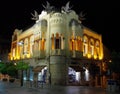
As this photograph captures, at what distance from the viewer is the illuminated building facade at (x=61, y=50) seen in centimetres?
4750

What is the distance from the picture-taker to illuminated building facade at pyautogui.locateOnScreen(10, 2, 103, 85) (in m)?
47.5

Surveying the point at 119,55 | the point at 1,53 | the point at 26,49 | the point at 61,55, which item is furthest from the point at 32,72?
the point at 1,53

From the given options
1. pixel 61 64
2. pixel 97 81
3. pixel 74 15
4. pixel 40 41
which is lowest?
pixel 97 81

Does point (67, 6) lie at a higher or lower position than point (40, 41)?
higher

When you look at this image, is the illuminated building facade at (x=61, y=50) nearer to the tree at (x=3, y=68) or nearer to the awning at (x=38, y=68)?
the awning at (x=38, y=68)

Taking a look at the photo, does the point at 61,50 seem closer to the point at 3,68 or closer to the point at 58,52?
the point at 58,52

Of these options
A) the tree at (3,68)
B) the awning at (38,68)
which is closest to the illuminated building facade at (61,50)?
the awning at (38,68)

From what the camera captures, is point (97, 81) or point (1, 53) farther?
point (1, 53)

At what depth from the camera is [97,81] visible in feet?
152

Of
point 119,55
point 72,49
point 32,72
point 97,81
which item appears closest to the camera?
point 119,55

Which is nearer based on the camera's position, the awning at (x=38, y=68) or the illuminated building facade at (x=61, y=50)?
the illuminated building facade at (x=61, y=50)

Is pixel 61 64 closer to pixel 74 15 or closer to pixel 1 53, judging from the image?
pixel 74 15

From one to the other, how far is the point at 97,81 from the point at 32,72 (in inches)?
549

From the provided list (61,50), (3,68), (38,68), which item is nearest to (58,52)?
(61,50)
